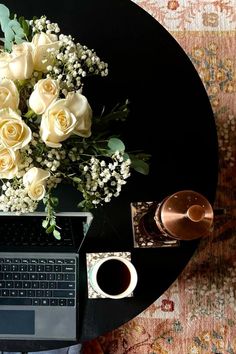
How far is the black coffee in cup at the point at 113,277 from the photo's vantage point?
1.16m

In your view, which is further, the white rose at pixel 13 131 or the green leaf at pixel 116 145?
the green leaf at pixel 116 145

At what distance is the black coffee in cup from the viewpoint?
1.16 meters

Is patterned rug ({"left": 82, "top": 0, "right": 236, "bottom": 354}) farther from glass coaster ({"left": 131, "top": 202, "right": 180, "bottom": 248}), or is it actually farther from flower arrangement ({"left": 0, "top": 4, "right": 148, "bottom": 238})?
flower arrangement ({"left": 0, "top": 4, "right": 148, "bottom": 238})

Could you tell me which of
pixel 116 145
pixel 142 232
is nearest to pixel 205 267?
pixel 142 232

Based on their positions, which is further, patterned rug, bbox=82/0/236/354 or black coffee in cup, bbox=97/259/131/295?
patterned rug, bbox=82/0/236/354

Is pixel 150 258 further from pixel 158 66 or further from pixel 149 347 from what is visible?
pixel 149 347

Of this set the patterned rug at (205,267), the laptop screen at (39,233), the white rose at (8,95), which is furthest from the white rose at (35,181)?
the patterned rug at (205,267)

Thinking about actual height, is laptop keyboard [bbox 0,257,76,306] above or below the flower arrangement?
below

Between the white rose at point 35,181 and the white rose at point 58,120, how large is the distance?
0.21 ft

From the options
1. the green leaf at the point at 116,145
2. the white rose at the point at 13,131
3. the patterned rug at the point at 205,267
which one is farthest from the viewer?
the patterned rug at the point at 205,267

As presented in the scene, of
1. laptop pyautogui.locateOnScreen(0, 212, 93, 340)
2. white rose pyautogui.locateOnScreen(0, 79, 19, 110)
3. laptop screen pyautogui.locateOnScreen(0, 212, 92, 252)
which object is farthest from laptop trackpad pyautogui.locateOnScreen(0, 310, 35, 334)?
white rose pyautogui.locateOnScreen(0, 79, 19, 110)

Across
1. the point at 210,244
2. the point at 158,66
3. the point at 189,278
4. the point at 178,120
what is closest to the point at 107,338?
the point at 189,278

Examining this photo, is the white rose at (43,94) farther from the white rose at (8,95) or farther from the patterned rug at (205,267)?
the patterned rug at (205,267)

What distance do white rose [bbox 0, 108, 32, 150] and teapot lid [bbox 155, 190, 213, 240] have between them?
399 mm
